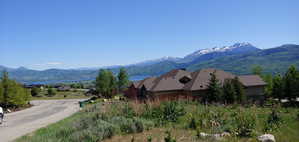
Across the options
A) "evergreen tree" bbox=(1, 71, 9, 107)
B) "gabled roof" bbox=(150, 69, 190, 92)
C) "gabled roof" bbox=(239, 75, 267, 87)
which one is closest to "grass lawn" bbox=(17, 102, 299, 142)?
"gabled roof" bbox=(150, 69, 190, 92)

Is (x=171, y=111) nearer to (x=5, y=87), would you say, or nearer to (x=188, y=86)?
(x=188, y=86)

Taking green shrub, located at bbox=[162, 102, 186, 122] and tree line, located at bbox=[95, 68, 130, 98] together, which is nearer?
green shrub, located at bbox=[162, 102, 186, 122]

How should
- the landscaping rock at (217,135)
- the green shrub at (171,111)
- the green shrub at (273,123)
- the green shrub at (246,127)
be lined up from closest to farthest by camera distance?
the landscaping rock at (217,135) → the green shrub at (246,127) → the green shrub at (273,123) → the green shrub at (171,111)

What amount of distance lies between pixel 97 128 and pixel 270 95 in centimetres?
3675

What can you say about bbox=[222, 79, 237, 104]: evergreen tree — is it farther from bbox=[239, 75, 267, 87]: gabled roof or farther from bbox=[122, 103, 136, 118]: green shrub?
bbox=[122, 103, 136, 118]: green shrub

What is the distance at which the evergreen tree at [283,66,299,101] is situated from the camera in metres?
30.4

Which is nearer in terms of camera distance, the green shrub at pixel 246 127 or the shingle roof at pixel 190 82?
the green shrub at pixel 246 127

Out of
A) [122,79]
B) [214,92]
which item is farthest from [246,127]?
[122,79]

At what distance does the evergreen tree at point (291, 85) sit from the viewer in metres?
30.4

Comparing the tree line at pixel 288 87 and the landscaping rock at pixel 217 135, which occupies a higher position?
the landscaping rock at pixel 217 135

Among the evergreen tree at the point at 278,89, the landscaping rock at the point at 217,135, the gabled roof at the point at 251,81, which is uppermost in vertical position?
the landscaping rock at the point at 217,135

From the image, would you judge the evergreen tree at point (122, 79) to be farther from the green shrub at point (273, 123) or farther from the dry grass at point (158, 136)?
the green shrub at point (273, 123)

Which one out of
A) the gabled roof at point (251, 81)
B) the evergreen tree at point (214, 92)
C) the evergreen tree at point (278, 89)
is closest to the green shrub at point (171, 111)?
the evergreen tree at point (214, 92)

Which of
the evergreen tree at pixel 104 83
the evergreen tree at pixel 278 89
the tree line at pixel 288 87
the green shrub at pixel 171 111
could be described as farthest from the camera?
the evergreen tree at pixel 104 83
